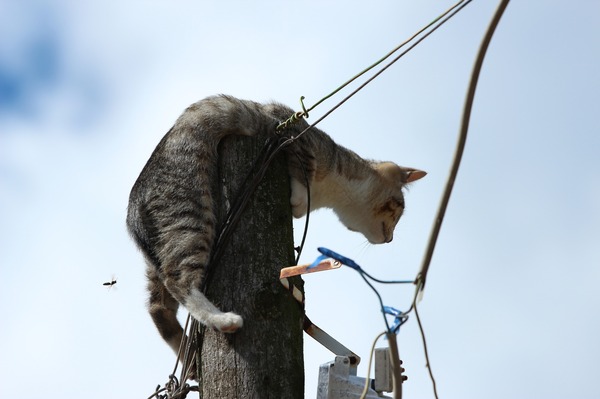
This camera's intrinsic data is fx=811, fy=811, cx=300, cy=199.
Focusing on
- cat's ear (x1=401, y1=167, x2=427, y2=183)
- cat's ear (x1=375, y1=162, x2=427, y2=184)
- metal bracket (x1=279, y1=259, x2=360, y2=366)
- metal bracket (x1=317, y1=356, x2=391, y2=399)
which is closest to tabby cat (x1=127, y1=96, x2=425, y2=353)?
metal bracket (x1=279, y1=259, x2=360, y2=366)

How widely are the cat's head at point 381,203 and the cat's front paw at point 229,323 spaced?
3.01 metres

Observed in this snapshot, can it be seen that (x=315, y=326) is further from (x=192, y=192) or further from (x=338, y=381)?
(x=192, y=192)

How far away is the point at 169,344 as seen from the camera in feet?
18.3

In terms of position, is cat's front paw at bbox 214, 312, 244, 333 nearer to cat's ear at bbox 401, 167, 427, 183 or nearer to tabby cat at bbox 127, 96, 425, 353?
tabby cat at bbox 127, 96, 425, 353

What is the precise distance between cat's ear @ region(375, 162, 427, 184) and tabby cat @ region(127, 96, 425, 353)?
919 millimetres

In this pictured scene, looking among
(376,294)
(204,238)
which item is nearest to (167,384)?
(204,238)

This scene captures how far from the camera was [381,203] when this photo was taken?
23.0 ft

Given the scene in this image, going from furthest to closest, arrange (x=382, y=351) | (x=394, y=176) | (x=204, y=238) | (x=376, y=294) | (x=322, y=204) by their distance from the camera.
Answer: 1. (x=394, y=176)
2. (x=322, y=204)
3. (x=204, y=238)
4. (x=382, y=351)
5. (x=376, y=294)

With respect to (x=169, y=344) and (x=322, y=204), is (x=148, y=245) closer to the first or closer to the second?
(x=169, y=344)

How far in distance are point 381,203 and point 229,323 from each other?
132 inches

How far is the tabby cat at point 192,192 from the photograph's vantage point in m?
4.73

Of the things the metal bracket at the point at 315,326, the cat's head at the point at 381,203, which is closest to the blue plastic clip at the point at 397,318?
the metal bracket at the point at 315,326

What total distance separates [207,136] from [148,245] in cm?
80

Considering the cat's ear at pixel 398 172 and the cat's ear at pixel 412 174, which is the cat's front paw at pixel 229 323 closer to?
the cat's ear at pixel 398 172
